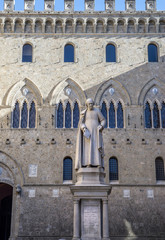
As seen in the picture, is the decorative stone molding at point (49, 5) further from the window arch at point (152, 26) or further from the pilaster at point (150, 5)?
the window arch at point (152, 26)

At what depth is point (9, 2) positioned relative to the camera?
2598cm

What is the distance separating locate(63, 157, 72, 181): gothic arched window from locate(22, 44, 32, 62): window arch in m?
7.29

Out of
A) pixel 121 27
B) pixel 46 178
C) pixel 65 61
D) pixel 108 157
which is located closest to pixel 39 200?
pixel 46 178

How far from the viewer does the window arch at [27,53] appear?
24.9 meters

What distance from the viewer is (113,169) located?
74.3ft

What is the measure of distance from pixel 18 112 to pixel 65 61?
4633 millimetres

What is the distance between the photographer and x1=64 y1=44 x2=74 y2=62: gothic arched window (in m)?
24.9

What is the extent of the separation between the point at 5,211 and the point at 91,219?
15.9 m

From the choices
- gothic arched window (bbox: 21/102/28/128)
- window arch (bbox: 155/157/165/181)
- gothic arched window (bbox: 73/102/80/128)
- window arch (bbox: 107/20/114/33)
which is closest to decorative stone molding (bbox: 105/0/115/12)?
window arch (bbox: 107/20/114/33)

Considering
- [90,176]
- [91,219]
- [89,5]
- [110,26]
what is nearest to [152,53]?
[110,26]

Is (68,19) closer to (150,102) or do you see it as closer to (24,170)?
(150,102)

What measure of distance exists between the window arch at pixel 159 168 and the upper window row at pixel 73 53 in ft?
22.4

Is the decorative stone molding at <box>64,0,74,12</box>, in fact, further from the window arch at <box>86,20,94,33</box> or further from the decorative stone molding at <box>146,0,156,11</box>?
the decorative stone molding at <box>146,0,156,11</box>

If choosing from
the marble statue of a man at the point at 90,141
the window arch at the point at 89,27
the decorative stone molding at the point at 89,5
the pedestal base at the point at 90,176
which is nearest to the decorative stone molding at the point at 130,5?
the decorative stone molding at the point at 89,5
